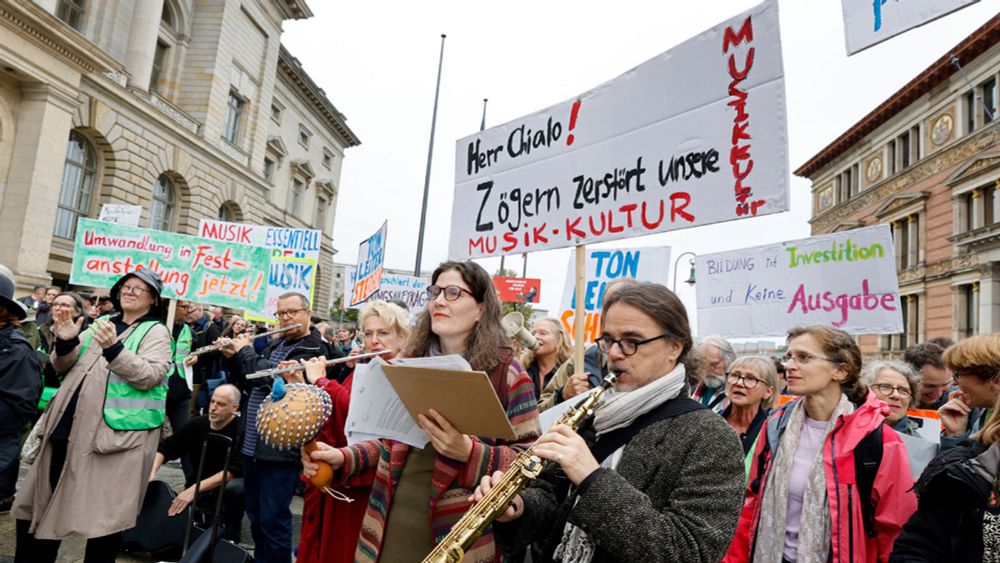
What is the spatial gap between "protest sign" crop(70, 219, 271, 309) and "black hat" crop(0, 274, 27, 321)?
14.6 ft

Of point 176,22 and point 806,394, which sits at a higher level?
point 176,22

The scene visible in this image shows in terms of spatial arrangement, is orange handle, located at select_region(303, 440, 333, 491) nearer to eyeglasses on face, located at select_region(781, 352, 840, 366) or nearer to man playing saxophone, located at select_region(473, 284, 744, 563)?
man playing saxophone, located at select_region(473, 284, 744, 563)

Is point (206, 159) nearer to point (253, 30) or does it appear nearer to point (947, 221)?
point (253, 30)

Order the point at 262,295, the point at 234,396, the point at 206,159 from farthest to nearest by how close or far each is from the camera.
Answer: the point at 206,159, the point at 262,295, the point at 234,396

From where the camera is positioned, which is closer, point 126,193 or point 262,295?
point 262,295

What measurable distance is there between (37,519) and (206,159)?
79.8 ft

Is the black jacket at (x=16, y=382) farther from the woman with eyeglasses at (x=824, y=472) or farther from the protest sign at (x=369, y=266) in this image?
the protest sign at (x=369, y=266)

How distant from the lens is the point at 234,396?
Answer: 15.5 feet

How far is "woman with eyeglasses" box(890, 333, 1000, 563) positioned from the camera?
5.92ft

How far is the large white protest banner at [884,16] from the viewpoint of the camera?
243 centimetres

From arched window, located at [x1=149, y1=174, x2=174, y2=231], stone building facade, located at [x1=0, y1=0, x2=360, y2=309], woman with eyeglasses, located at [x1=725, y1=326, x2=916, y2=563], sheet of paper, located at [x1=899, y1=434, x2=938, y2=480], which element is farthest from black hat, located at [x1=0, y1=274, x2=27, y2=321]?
arched window, located at [x1=149, y1=174, x2=174, y2=231]

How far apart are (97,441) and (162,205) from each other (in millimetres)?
23413

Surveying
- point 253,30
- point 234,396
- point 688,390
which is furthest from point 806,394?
point 253,30

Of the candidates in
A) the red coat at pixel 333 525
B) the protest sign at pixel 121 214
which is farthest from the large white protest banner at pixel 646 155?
the protest sign at pixel 121 214
